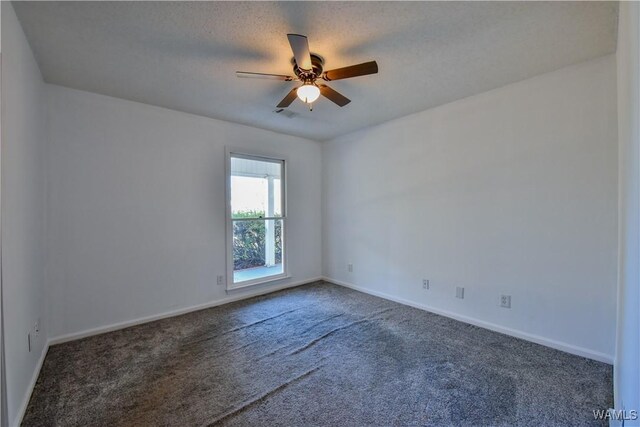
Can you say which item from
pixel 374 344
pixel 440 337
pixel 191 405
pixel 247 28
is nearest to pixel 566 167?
pixel 440 337

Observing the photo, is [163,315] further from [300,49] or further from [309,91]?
[300,49]

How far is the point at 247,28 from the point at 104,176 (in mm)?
2271

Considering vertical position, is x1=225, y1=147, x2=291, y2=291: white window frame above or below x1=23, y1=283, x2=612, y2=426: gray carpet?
above

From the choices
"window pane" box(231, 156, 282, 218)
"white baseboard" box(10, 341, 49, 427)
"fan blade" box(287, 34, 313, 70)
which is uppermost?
"fan blade" box(287, 34, 313, 70)

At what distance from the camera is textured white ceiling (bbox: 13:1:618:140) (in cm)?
174

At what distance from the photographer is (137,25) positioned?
1.86m

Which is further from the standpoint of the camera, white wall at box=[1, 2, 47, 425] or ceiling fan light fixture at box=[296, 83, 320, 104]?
ceiling fan light fixture at box=[296, 83, 320, 104]

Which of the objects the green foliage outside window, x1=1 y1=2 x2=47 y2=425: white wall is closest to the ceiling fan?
x1=1 y1=2 x2=47 y2=425: white wall

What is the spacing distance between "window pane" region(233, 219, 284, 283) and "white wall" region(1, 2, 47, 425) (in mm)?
2016

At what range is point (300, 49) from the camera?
180 centimetres

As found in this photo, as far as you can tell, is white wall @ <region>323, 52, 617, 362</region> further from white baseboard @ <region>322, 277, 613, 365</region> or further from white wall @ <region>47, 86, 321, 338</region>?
white wall @ <region>47, 86, 321, 338</region>

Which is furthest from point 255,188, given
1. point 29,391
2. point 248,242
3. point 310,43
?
point 29,391

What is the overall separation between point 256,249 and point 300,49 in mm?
3046

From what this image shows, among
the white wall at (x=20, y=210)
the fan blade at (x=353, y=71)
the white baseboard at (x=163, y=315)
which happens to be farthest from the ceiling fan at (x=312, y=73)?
the white baseboard at (x=163, y=315)
